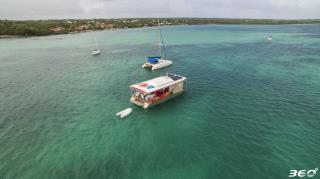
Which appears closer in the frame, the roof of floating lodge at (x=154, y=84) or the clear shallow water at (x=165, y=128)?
the clear shallow water at (x=165, y=128)

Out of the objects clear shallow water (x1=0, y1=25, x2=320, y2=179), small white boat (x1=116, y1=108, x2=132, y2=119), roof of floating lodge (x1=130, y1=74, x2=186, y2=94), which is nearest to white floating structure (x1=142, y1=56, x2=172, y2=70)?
clear shallow water (x1=0, y1=25, x2=320, y2=179)

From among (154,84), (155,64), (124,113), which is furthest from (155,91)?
(155,64)

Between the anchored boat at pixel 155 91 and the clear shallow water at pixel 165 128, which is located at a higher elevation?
the anchored boat at pixel 155 91

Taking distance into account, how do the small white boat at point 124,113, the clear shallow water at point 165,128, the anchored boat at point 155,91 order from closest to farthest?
1. the clear shallow water at point 165,128
2. the small white boat at point 124,113
3. the anchored boat at point 155,91

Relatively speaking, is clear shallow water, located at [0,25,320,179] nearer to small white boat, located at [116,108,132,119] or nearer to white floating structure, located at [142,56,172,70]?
small white boat, located at [116,108,132,119]

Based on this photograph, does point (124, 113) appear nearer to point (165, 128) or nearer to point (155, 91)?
point (155, 91)

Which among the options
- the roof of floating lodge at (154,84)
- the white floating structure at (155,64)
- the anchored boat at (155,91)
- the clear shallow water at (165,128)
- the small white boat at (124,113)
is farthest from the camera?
the white floating structure at (155,64)

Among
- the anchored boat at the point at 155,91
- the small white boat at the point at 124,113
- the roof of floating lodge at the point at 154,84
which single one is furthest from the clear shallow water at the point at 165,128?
the roof of floating lodge at the point at 154,84

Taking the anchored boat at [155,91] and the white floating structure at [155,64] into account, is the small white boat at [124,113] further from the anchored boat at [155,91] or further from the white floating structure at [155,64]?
the white floating structure at [155,64]

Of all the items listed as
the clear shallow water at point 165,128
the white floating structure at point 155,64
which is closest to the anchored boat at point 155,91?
the clear shallow water at point 165,128

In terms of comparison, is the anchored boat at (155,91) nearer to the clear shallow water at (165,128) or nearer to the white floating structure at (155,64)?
the clear shallow water at (165,128)

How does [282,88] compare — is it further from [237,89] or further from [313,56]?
[313,56]
